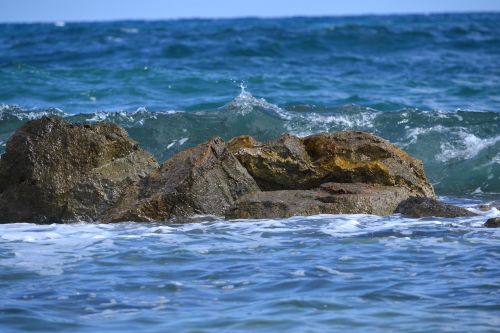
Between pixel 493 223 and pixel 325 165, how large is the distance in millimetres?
1826

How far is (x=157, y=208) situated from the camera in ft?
26.4

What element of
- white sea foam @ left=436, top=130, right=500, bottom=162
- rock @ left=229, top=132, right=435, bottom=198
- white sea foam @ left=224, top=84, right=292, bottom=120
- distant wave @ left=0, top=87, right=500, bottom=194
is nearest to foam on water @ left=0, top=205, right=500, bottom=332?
rock @ left=229, top=132, right=435, bottom=198

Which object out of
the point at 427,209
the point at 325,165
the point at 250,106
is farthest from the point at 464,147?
the point at 427,209

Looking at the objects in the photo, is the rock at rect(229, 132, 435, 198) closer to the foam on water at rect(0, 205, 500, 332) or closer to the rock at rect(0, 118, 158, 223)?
the foam on water at rect(0, 205, 500, 332)

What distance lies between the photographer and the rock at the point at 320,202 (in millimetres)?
8023

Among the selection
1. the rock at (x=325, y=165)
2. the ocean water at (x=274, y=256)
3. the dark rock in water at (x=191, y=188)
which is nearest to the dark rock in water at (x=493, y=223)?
the ocean water at (x=274, y=256)

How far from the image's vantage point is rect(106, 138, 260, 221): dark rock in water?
8.03 metres

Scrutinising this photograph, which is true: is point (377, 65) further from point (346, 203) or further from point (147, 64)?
point (346, 203)

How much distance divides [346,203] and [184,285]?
2.61 meters

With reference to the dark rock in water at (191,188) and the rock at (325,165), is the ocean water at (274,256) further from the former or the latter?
the rock at (325,165)

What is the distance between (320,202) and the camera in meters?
8.15

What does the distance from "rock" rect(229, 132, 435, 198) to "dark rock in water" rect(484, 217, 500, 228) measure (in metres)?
1.20

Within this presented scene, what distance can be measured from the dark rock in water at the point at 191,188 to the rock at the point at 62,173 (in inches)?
10.1

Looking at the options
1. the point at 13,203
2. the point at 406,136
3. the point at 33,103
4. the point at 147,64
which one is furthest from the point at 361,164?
the point at 147,64
